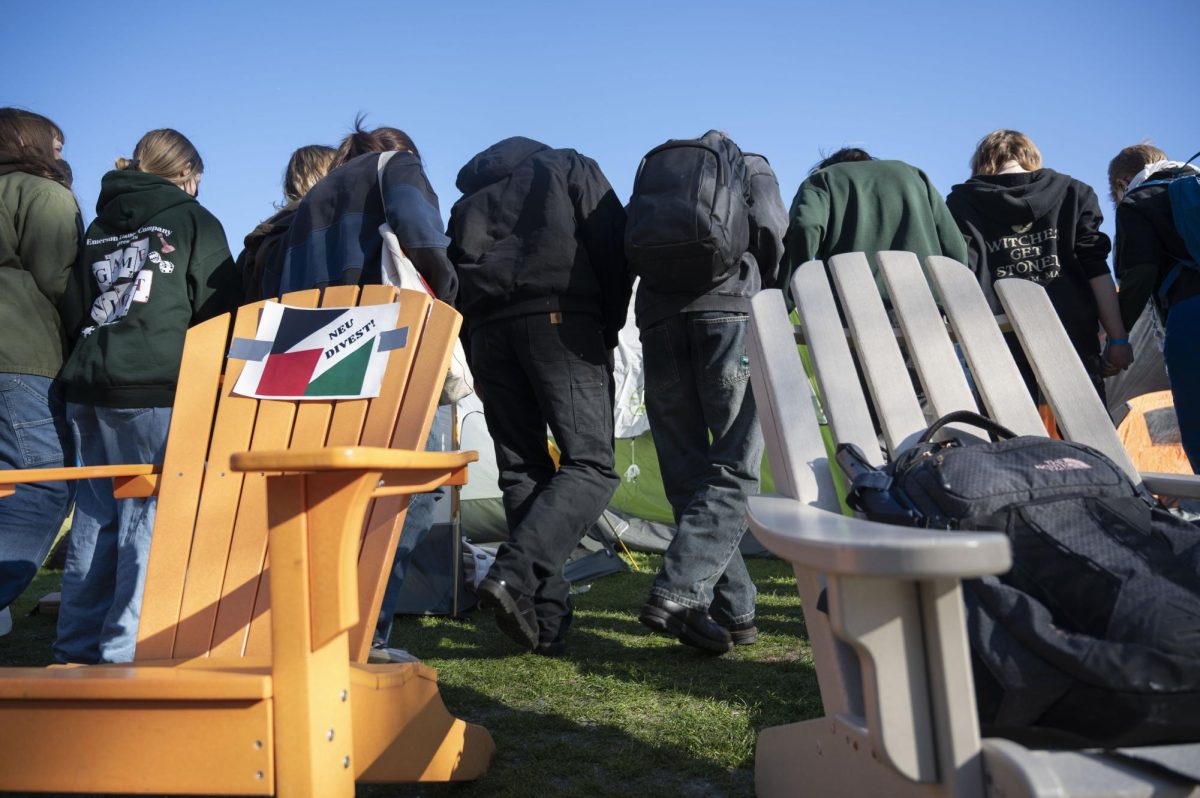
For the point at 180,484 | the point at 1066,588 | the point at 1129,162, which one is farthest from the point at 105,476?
the point at 1129,162

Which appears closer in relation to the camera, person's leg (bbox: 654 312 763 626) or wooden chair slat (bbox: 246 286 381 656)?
wooden chair slat (bbox: 246 286 381 656)

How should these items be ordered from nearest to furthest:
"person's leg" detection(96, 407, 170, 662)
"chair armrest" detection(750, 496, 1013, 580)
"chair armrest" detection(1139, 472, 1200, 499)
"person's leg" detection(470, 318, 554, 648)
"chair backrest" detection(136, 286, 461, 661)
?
"chair armrest" detection(750, 496, 1013, 580), "chair armrest" detection(1139, 472, 1200, 499), "chair backrest" detection(136, 286, 461, 661), "person's leg" detection(96, 407, 170, 662), "person's leg" detection(470, 318, 554, 648)

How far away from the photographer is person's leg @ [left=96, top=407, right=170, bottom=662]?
2.82 m

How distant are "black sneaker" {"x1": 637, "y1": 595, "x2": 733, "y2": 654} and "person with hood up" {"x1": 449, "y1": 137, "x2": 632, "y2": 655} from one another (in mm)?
351

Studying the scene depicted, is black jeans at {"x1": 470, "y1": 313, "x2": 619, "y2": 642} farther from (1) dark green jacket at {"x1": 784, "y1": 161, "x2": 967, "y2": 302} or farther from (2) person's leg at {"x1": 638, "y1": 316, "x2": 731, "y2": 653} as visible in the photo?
(1) dark green jacket at {"x1": 784, "y1": 161, "x2": 967, "y2": 302}

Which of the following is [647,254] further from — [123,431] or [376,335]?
[123,431]

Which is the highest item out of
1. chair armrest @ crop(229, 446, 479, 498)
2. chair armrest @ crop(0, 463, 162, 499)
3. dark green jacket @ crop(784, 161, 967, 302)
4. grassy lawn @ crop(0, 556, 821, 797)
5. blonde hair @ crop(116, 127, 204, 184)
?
blonde hair @ crop(116, 127, 204, 184)

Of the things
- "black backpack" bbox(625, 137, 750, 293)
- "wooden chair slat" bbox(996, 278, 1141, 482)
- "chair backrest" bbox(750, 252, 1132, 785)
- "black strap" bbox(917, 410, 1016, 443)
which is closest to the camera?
"chair backrest" bbox(750, 252, 1132, 785)

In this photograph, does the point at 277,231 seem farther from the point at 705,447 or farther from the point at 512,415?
the point at 705,447

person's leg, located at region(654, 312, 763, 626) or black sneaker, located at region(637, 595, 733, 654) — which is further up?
person's leg, located at region(654, 312, 763, 626)

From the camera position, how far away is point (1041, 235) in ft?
12.4

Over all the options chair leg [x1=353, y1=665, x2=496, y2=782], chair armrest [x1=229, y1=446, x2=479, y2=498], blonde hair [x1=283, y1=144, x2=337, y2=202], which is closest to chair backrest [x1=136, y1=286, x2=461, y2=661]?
chair leg [x1=353, y1=665, x2=496, y2=782]

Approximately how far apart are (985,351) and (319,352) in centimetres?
166

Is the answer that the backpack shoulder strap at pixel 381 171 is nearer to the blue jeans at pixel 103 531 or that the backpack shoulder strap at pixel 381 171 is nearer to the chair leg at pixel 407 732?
the blue jeans at pixel 103 531
